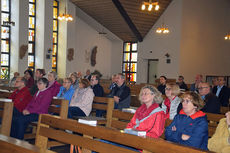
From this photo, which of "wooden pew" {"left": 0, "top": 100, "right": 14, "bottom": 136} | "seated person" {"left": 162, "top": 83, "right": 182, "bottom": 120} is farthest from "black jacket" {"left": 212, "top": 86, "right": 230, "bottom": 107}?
"wooden pew" {"left": 0, "top": 100, "right": 14, "bottom": 136}

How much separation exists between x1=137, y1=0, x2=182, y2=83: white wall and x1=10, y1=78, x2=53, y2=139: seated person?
11.1 meters

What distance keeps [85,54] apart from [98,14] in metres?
2.92

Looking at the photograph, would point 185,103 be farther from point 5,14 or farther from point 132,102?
point 5,14

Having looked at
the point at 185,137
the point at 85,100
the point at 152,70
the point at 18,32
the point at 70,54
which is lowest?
the point at 185,137

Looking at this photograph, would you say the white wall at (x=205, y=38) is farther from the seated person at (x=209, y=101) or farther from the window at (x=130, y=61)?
the seated person at (x=209, y=101)

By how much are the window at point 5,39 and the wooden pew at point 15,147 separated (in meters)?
13.1

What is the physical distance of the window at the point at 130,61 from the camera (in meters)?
18.5

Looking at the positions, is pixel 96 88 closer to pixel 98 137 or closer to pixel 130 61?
pixel 98 137

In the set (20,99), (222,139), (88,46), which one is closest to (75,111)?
(20,99)

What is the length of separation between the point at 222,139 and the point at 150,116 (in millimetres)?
793

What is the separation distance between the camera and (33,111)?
5008mm

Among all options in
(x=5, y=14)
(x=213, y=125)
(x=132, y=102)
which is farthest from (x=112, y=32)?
(x=213, y=125)

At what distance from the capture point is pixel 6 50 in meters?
14.9

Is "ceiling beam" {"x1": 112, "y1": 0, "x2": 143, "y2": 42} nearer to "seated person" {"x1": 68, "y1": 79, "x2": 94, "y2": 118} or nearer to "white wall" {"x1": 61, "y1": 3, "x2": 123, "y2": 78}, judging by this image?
"white wall" {"x1": 61, "y1": 3, "x2": 123, "y2": 78}
